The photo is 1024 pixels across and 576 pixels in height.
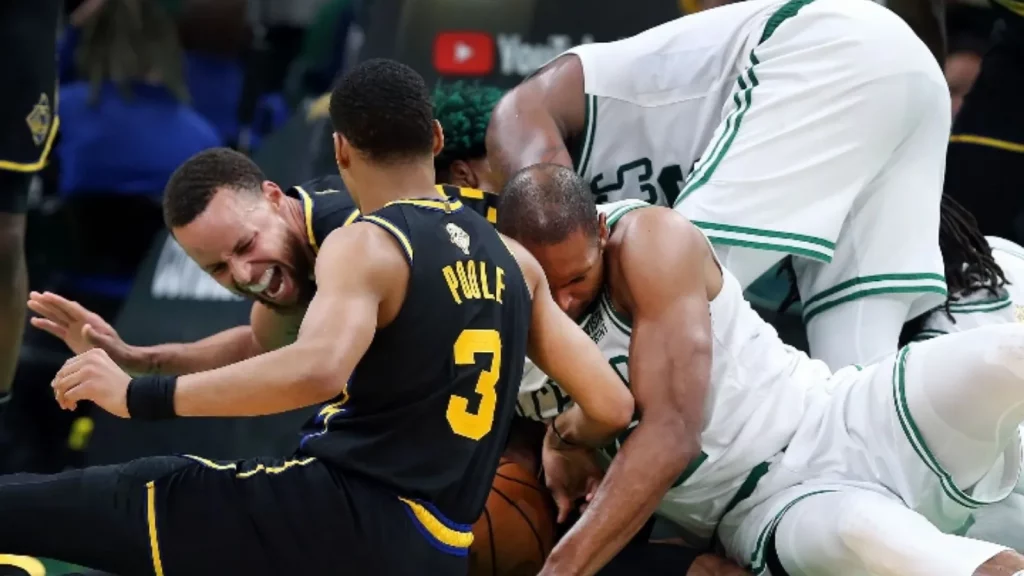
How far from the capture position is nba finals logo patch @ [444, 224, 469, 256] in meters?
2.87

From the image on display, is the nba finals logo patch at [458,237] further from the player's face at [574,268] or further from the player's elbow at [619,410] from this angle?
the player's elbow at [619,410]

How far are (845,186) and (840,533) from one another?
1.04 meters

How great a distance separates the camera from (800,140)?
3.77 metres

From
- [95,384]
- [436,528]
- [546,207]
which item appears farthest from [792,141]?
[95,384]

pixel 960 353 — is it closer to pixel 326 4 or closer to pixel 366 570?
pixel 366 570

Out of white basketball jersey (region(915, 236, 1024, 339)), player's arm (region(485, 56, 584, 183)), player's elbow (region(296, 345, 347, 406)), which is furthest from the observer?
white basketball jersey (region(915, 236, 1024, 339))

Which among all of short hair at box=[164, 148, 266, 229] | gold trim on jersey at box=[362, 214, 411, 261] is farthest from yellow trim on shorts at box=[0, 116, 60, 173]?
gold trim on jersey at box=[362, 214, 411, 261]

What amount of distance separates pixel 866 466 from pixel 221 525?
1363mm

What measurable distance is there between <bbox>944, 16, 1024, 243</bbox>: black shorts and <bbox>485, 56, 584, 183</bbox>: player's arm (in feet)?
5.18

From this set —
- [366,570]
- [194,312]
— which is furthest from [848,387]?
[194,312]

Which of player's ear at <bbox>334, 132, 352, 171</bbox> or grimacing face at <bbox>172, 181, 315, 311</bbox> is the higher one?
player's ear at <bbox>334, 132, 352, 171</bbox>

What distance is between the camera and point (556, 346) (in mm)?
3061

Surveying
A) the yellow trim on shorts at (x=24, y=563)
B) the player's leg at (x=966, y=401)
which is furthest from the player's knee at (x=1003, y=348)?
the yellow trim on shorts at (x=24, y=563)

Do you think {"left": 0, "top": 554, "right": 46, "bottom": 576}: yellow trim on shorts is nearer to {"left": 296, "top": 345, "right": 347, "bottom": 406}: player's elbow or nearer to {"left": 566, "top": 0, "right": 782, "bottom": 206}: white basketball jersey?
{"left": 296, "top": 345, "right": 347, "bottom": 406}: player's elbow
